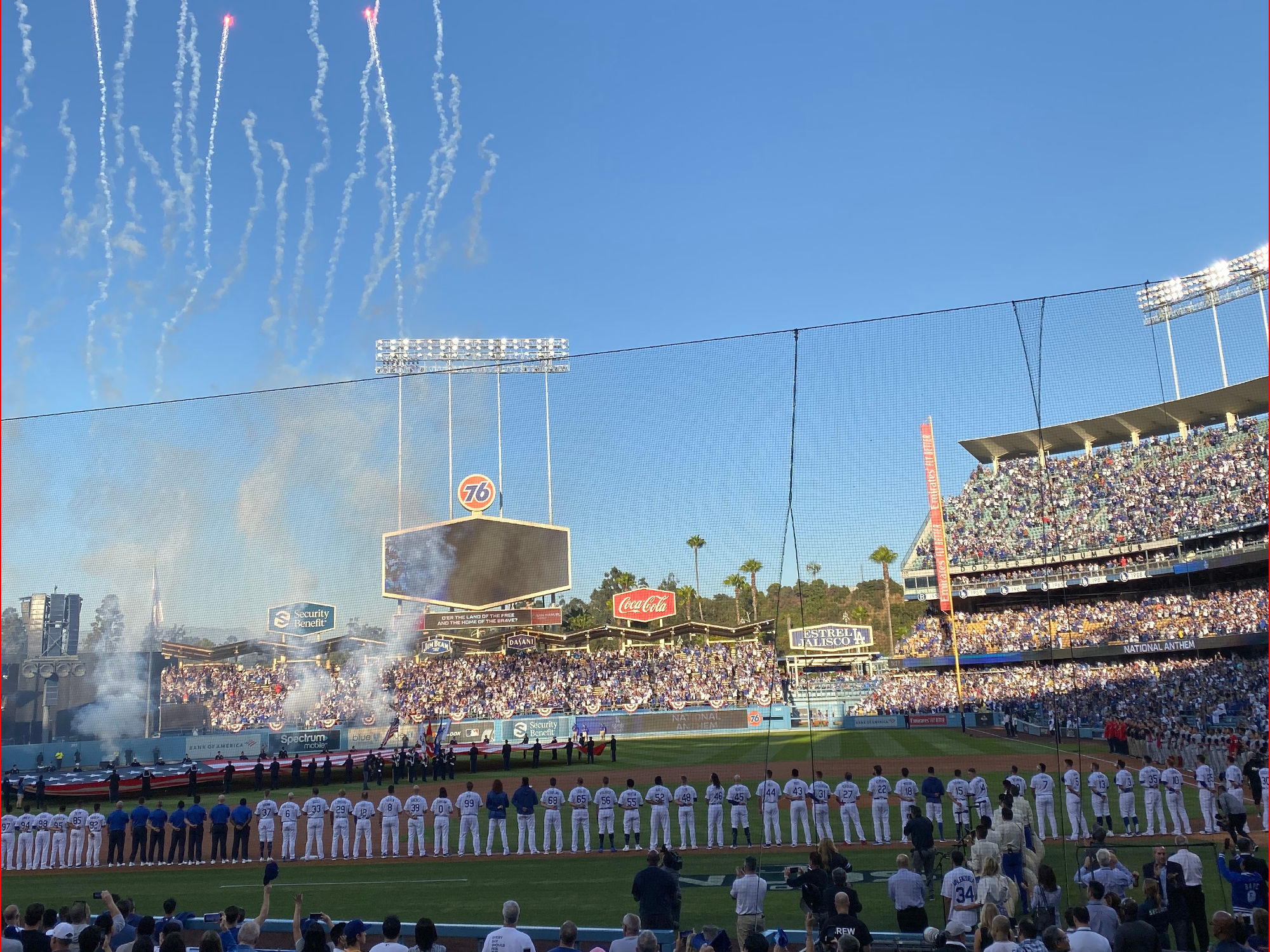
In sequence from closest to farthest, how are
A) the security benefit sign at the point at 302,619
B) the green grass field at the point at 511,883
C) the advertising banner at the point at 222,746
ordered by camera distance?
the green grass field at the point at 511,883, the security benefit sign at the point at 302,619, the advertising banner at the point at 222,746

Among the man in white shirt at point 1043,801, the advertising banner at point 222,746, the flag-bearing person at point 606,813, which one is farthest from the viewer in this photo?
the advertising banner at point 222,746

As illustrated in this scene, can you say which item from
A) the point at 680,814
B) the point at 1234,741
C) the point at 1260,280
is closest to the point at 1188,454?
the point at 1260,280

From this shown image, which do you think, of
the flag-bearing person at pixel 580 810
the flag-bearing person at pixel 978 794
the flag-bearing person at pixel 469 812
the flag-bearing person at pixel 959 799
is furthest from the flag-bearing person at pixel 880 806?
the flag-bearing person at pixel 469 812

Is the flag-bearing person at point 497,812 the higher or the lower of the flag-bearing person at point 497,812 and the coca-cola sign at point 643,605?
the lower

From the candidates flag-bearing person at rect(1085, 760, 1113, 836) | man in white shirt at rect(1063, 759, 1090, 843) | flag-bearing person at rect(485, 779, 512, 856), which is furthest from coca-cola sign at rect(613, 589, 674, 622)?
man in white shirt at rect(1063, 759, 1090, 843)

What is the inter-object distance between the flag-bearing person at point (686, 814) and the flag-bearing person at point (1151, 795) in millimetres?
7597

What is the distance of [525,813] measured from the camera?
17422 millimetres

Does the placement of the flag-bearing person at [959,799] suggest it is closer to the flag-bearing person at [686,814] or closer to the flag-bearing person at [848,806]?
the flag-bearing person at [848,806]

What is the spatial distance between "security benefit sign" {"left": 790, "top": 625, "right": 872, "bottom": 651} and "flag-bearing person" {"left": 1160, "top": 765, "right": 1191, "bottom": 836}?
42346mm

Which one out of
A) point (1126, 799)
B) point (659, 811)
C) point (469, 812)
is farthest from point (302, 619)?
point (1126, 799)

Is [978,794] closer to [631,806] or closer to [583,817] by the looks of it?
[631,806]

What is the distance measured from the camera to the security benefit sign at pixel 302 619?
29062 millimetres

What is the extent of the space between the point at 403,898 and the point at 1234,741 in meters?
18.1

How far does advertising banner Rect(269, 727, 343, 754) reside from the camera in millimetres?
36844
